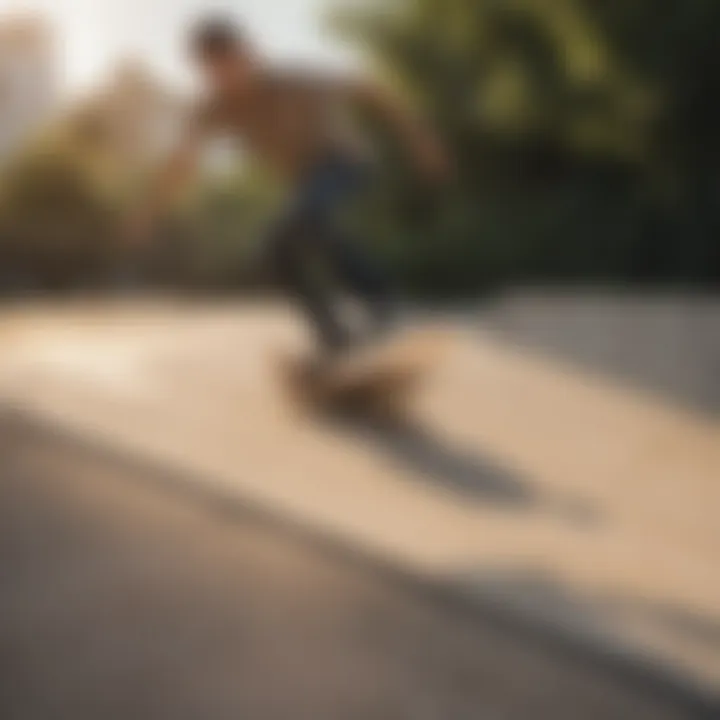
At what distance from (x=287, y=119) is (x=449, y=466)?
1.19 feet

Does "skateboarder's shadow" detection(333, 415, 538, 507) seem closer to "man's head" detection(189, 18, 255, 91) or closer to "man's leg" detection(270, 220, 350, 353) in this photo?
"man's leg" detection(270, 220, 350, 353)

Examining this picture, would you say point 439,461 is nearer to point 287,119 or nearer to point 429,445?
point 429,445

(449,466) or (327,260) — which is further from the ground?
(327,260)

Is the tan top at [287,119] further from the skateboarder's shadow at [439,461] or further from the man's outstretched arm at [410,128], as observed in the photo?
the skateboarder's shadow at [439,461]

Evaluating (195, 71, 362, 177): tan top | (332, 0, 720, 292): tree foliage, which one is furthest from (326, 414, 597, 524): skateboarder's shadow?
(195, 71, 362, 177): tan top

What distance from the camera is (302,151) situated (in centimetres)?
109

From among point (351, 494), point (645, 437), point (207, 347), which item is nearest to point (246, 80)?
point (207, 347)

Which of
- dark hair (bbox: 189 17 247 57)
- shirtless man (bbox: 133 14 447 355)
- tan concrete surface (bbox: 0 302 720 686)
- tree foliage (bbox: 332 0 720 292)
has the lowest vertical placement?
tan concrete surface (bbox: 0 302 720 686)

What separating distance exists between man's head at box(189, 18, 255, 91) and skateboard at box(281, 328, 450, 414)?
27 cm

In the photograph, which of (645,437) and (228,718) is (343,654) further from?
(645,437)

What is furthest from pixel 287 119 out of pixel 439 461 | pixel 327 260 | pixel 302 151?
pixel 439 461

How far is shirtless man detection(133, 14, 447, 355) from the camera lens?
108cm

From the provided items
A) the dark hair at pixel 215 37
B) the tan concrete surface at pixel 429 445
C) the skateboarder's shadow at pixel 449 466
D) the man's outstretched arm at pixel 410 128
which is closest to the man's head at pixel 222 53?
the dark hair at pixel 215 37

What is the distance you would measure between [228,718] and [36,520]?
0.84 feet
